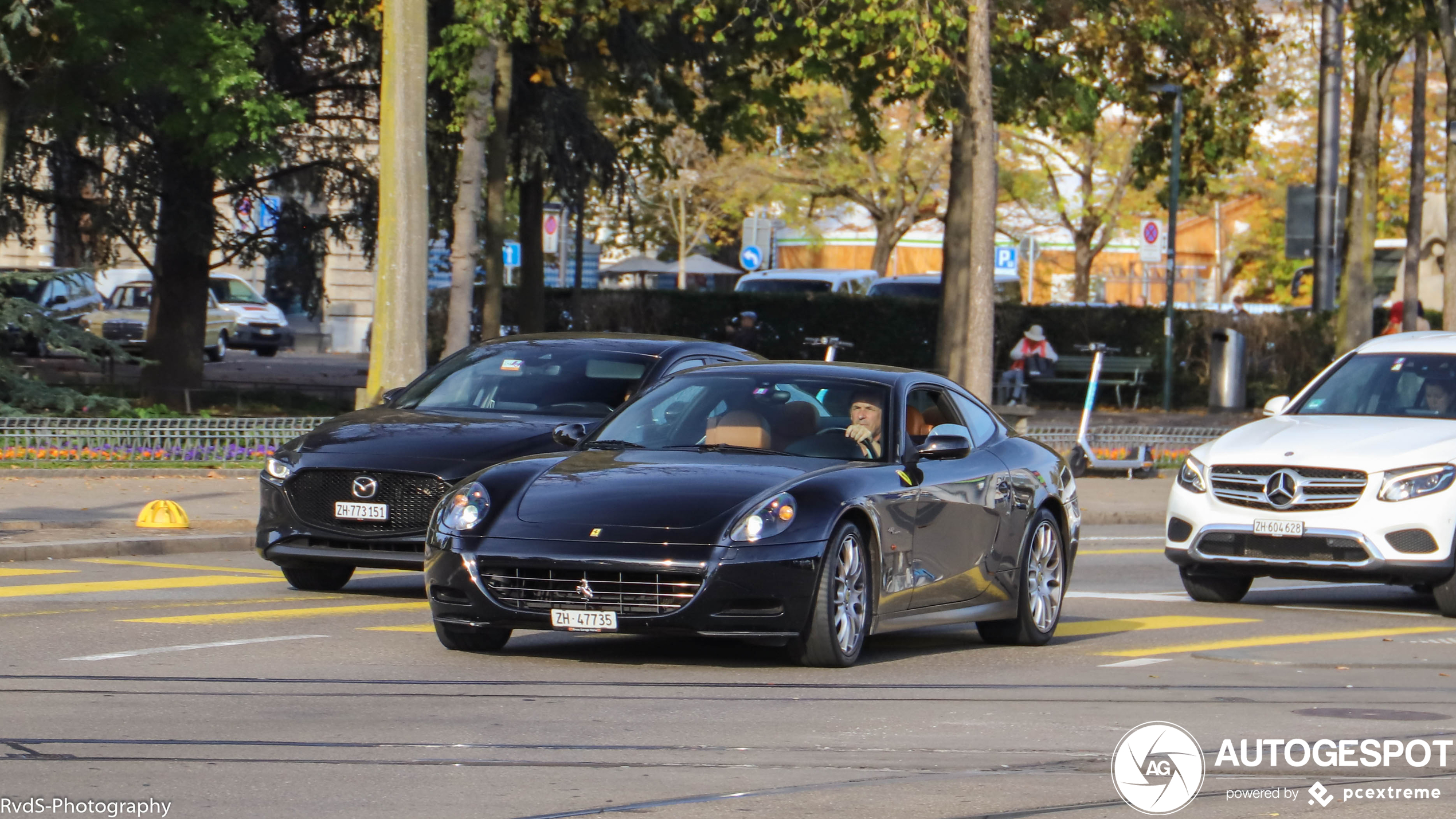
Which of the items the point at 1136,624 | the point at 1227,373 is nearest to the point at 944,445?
the point at 1136,624

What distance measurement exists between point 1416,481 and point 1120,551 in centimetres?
562

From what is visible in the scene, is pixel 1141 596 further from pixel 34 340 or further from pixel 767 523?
pixel 34 340

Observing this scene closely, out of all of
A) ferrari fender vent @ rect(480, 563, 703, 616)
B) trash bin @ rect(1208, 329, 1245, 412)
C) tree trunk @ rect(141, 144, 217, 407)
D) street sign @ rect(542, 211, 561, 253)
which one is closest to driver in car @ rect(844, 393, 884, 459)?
ferrari fender vent @ rect(480, 563, 703, 616)

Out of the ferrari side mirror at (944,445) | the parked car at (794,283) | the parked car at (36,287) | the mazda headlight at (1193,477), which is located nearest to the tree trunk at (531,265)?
the parked car at (794,283)

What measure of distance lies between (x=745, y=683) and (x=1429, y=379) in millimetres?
6978

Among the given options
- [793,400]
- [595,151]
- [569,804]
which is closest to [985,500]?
[793,400]

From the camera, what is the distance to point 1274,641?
38.7ft

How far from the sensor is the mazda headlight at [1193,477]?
44.8ft

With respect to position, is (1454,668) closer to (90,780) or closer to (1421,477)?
(1421,477)

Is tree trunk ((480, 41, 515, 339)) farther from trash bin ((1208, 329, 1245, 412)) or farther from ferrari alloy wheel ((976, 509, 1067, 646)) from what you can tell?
ferrari alloy wheel ((976, 509, 1067, 646))

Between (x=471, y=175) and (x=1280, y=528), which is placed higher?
(x=471, y=175)

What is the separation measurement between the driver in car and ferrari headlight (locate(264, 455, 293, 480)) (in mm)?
3720

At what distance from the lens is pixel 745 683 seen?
9102mm

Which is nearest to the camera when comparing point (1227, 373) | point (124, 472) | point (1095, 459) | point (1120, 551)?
point (1120, 551)
